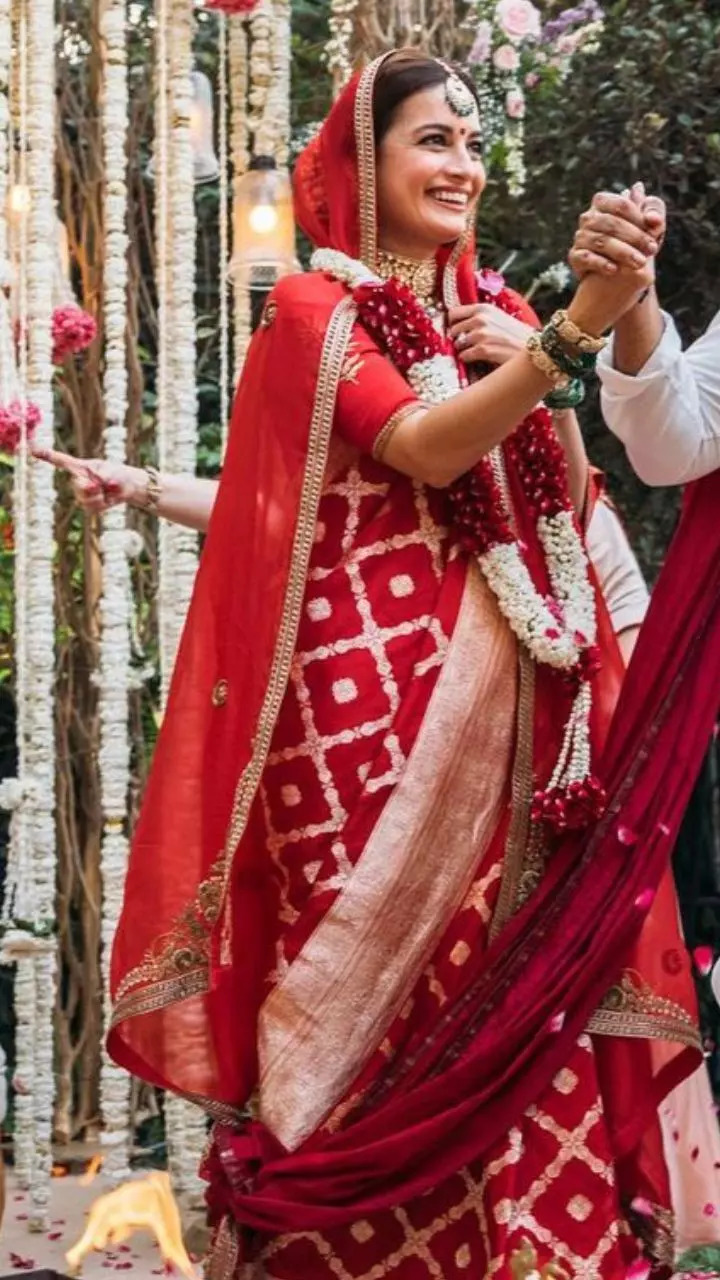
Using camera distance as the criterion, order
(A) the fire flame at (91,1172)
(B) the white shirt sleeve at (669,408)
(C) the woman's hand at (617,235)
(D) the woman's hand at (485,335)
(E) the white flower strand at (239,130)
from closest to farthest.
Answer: (C) the woman's hand at (617,235) → (B) the white shirt sleeve at (669,408) → (D) the woman's hand at (485,335) → (A) the fire flame at (91,1172) → (E) the white flower strand at (239,130)

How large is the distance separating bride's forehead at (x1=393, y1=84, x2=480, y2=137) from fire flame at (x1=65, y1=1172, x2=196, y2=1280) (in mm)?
2092

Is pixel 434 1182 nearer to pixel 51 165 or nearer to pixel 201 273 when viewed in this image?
pixel 51 165

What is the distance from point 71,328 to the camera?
4.71 metres

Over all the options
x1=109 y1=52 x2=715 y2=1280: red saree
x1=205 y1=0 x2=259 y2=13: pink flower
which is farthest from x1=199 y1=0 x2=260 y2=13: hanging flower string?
x1=109 y1=52 x2=715 y2=1280: red saree

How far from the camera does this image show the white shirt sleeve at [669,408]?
2.76 metres

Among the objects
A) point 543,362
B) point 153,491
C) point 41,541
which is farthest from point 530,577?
point 41,541

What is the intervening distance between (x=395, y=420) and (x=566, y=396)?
23 cm

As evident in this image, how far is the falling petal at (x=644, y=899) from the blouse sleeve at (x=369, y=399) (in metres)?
0.68

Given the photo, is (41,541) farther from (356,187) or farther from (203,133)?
(356,187)

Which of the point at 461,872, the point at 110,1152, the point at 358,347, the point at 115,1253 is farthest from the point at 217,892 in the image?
the point at 110,1152

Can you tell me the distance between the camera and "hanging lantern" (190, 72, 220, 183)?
5223 millimetres

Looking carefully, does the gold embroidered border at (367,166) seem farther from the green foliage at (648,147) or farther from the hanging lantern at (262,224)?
the green foliage at (648,147)

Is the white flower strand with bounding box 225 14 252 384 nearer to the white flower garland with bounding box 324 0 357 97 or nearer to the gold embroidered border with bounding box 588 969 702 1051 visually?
the white flower garland with bounding box 324 0 357 97

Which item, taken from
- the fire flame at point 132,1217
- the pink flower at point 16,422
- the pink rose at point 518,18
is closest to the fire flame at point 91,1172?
the fire flame at point 132,1217
